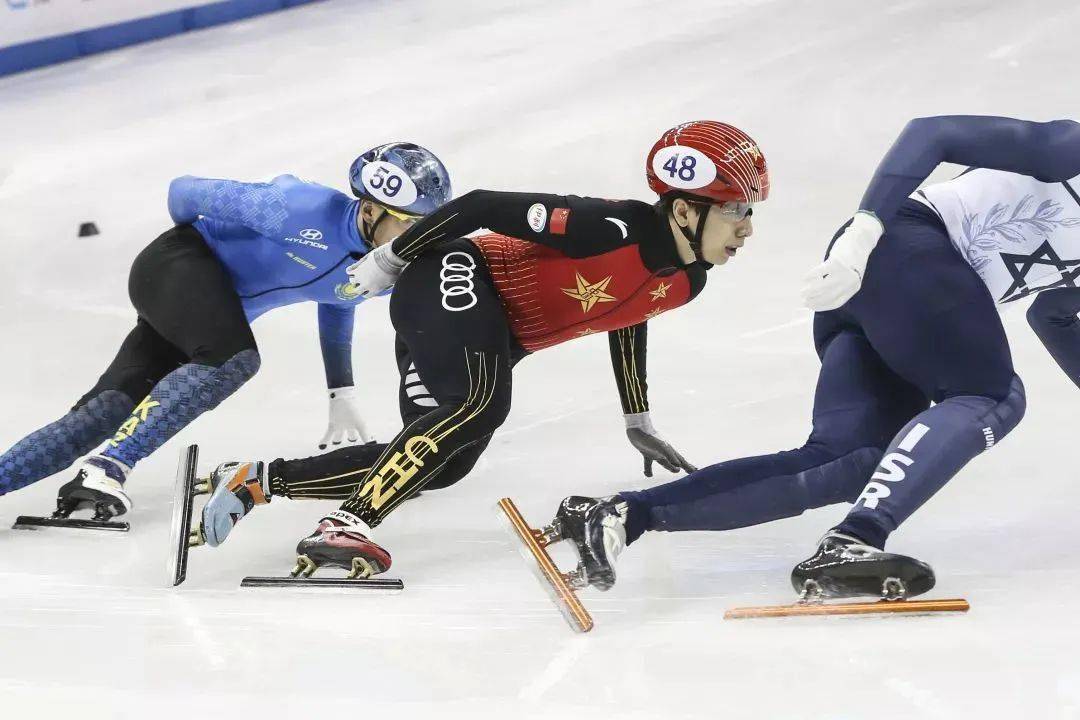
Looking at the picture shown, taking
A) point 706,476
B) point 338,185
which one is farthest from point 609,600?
point 338,185

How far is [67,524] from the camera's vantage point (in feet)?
12.7

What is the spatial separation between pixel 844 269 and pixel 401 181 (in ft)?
4.54

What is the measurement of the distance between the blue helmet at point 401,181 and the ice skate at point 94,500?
1.04 metres

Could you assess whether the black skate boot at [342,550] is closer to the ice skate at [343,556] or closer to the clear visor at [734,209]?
the ice skate at [343,556]

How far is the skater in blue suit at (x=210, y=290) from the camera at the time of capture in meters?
3.91

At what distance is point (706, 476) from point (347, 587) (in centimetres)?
87

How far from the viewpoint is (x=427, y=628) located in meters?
2.97

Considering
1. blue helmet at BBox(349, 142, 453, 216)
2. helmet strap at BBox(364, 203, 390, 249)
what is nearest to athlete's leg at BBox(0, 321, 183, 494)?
helmet strap at BBox(364, 203, 390, 249)

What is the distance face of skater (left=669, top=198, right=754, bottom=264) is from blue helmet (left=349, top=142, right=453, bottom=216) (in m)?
0.76

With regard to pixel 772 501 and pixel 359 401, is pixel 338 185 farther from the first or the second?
pixel 772 501

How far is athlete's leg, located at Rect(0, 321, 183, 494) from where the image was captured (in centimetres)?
399

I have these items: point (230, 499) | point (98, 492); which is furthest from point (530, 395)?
Answer: point (230, 499)

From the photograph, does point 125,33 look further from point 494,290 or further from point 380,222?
point 494,290

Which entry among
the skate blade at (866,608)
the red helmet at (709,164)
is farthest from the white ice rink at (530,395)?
the red helmet at (709,164)
